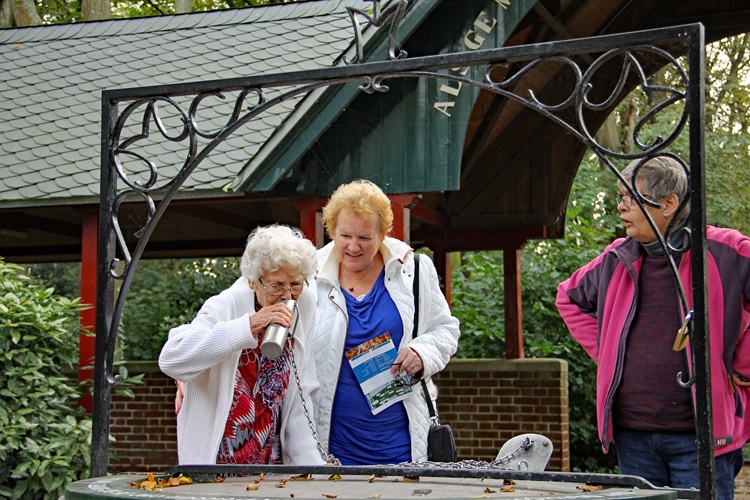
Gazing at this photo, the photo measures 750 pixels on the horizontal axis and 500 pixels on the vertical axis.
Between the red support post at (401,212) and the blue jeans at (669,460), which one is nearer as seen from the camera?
the blue jeans at (669,460)

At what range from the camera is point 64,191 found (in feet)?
26.1

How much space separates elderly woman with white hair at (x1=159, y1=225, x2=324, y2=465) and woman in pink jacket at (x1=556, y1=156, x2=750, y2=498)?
3.76ft

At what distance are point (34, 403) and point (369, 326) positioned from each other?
3.69 metres

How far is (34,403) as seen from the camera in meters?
6.88

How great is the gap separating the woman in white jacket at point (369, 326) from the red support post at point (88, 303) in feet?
13.2

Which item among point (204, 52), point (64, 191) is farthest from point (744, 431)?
point (204, 52)

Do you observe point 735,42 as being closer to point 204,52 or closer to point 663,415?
point 204,52

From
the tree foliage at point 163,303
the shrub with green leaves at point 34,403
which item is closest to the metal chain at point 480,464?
the shrub with green leaves at point 34,403

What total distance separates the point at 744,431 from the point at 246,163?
4.41m

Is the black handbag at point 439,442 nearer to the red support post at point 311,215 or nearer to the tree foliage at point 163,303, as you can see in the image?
the red support post at point 311,215

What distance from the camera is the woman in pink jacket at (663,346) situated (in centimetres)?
368

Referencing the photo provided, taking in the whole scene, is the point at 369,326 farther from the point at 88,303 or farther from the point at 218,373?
the point at 88,303

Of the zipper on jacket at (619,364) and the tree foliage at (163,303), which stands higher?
the tree foliage at (163,303)

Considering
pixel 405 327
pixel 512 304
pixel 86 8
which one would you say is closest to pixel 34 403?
pixel 405 327
